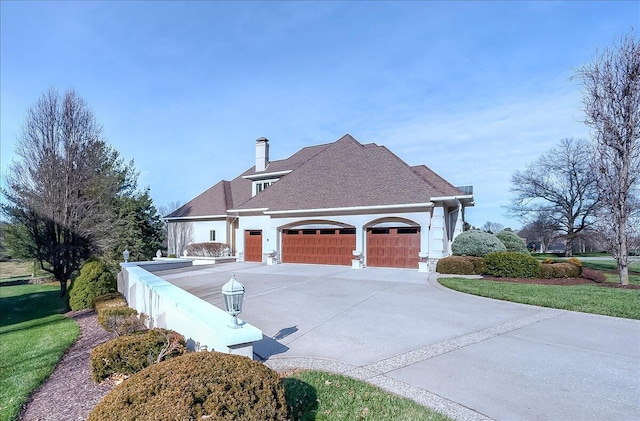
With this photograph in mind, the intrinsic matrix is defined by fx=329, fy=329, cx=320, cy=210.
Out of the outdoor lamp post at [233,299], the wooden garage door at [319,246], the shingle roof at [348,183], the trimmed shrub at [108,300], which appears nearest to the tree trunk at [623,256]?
the shingle roof at [348,183]

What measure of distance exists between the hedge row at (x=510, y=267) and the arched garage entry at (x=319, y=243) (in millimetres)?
5543

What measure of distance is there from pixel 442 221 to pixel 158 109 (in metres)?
15.9

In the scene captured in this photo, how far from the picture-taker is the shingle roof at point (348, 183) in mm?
18141

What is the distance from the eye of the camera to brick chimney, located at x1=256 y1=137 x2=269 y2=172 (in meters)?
26.6

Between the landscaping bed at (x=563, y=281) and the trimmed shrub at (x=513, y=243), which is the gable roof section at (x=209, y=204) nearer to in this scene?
the landscaping bed at (x=563, y=281)

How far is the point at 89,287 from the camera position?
11.2 meters

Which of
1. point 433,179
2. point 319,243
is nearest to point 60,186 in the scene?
point 319,243

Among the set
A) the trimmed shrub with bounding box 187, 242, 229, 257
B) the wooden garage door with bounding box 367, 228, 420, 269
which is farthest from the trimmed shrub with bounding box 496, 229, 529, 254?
the trimmed shrub with bounding box 187, 242, 229, 257

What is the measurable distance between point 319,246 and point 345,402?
1631 cm

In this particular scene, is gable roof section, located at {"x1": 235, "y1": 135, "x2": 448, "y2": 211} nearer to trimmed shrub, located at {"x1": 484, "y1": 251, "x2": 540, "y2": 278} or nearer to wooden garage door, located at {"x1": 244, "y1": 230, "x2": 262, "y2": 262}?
wooden garage door, located at {"x1": 244, "y1": 230, "x2": 262, "y2": 262}

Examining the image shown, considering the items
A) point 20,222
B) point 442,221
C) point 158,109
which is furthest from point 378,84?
Result: point 20,222

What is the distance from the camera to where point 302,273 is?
1585 centimetres

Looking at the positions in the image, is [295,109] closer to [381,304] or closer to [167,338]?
[381,304]

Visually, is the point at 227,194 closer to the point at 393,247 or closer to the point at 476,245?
the point at 393,247
